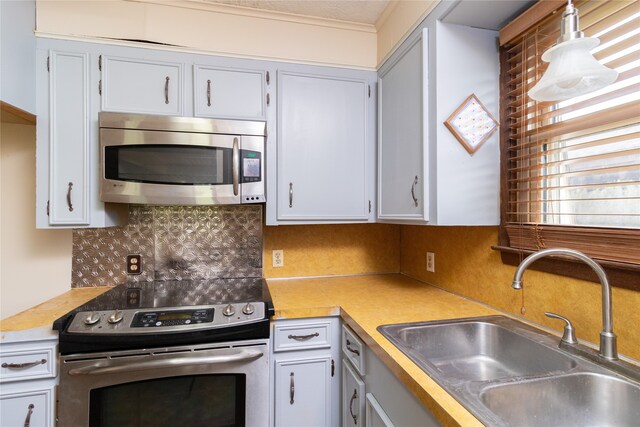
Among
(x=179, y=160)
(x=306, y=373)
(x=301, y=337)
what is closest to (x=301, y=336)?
(x=301, y=337)

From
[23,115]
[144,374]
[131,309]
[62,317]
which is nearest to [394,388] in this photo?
[144,374]

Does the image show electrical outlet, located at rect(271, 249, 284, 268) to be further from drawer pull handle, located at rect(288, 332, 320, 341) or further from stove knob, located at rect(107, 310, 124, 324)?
stove knob, located at rect(107, 310, 124, 324)

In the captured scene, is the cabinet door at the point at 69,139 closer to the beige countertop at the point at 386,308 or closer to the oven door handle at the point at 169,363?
the oven door handle at the point at 169,363

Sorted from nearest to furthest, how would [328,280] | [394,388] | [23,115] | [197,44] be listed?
1. [394,388]
2. [23,115]
3. [197,44]
4. [328,280]

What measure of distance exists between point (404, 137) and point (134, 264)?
163cm

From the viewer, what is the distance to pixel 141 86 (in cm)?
156

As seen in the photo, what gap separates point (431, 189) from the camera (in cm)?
129

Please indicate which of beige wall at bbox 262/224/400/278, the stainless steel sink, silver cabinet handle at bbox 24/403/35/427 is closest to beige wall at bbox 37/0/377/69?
beige wall at bbox 262/224/400/278

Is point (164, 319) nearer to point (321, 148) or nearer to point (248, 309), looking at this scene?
point (248, 309)

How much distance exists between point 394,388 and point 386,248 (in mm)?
1290

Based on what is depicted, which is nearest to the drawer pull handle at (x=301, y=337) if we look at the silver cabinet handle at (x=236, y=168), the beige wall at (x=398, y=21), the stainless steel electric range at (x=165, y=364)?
the stainless steel electric range at (x=165, y=364)

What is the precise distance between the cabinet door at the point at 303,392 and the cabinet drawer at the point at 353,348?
0.40 ft

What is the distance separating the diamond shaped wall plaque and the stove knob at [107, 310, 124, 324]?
1.52 m

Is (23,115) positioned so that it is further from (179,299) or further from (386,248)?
(386,248)
